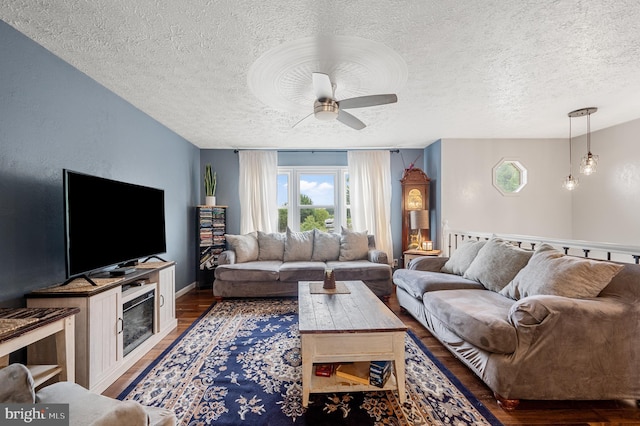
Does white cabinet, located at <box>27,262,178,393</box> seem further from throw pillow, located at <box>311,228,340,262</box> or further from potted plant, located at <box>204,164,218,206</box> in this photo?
throw pillow, located at <box>311,228,340,262</box>

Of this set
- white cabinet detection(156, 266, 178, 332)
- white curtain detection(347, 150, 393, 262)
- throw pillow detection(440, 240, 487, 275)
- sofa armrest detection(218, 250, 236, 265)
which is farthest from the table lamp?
white cabinet detection(156, 266, 178, 332)

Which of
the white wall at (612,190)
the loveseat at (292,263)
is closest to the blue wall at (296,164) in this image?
the loveseat at (292,263)

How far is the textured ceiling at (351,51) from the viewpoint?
1591 mm

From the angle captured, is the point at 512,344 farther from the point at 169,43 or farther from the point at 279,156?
the point at 279,156

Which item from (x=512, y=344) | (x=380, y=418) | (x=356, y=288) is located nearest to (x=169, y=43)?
(x=356, y=288)

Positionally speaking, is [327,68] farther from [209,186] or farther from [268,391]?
[209,186]

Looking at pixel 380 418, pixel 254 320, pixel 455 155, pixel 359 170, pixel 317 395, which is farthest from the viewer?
pixel 359 170

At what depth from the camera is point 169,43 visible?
1863 mm

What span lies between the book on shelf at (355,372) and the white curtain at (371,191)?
10.2ft

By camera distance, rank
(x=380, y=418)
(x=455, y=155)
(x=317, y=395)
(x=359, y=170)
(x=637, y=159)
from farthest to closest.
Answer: (x=359, y=170) < (x=455, y=155) < (x=637, y=159) < (x=317, y=395) < (x=380, y=418)

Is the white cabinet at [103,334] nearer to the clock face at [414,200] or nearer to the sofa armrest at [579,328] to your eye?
the sofa armrest at [579,328]

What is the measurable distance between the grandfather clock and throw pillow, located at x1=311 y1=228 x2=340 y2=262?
1.27 m

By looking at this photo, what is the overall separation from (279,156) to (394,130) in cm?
212

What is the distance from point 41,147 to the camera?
1907mm
